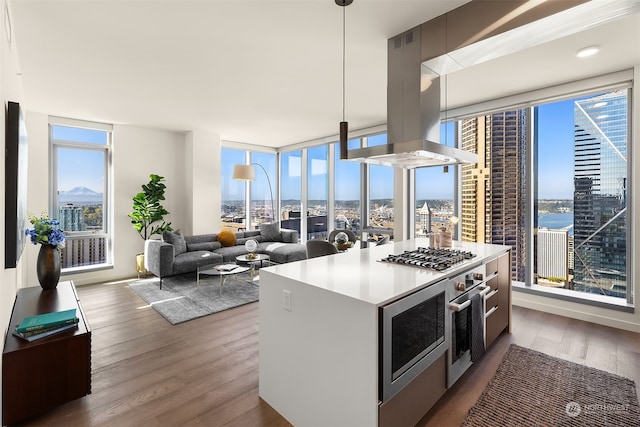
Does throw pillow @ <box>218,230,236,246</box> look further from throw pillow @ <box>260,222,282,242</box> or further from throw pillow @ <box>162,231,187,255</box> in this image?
throw pillow @ <box>260,222,282,242</box>

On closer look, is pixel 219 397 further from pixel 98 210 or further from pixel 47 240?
pixel 98 210

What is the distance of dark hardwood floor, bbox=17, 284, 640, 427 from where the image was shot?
1987 millimetres

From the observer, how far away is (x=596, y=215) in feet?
11.9

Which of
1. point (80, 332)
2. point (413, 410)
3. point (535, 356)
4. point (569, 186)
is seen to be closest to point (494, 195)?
point (569, 186)

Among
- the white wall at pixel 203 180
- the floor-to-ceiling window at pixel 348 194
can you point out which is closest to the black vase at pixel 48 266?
the white wall at pixel 203 180

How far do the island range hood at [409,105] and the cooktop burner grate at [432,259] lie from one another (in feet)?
2.60

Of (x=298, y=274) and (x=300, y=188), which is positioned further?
(x=300, y=188)

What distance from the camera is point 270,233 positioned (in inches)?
272

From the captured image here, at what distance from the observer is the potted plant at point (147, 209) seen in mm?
5492

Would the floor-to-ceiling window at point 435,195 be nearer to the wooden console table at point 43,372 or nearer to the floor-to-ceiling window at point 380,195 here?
the floor-to-ceiling window at point 380,195

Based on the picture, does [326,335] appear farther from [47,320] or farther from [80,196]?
[80,196]

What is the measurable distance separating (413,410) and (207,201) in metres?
5.71

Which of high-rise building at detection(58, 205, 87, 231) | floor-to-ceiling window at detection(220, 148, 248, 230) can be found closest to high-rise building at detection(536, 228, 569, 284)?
floor-to-ceiling window at detection(220, 148, 248, 230)

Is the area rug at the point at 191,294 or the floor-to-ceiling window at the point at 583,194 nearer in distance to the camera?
the floor-to-ceiling window at the point at 583,194
